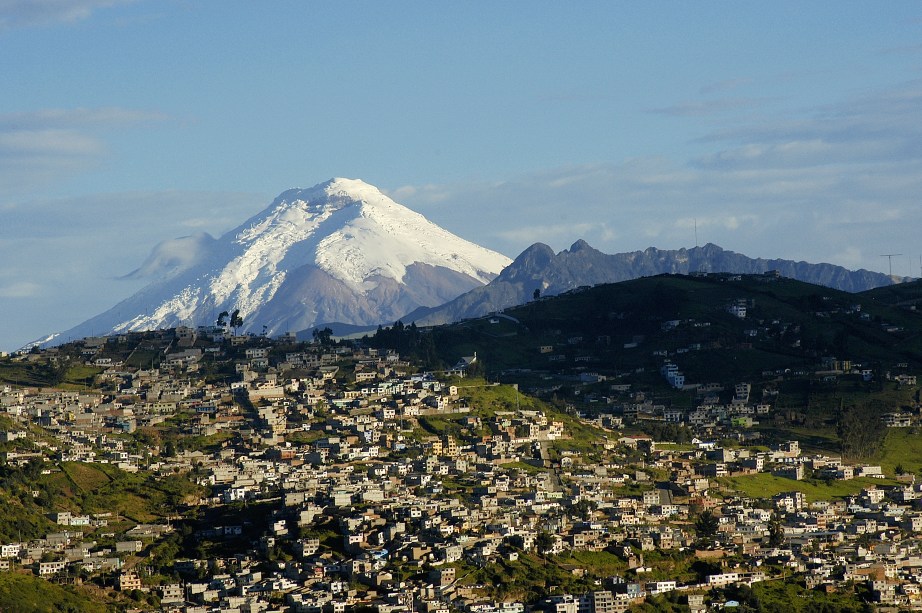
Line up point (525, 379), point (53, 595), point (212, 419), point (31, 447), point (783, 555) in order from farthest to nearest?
1. point (525, 379)
2. point (212, 419)
3. point (31, 447)
4. point (783, 555)
5. point (53, 595)

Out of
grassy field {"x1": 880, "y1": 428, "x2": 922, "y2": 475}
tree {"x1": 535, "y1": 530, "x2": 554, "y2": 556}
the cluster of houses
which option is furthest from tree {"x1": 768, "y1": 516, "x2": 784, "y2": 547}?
grassy field {"x1": 880, "y1": 428, "x2": 922, "y2": 475}

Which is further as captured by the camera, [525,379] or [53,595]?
[525,379]

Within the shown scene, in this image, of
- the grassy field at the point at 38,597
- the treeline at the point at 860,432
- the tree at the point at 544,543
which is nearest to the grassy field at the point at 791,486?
the treeline at the point at 860,432

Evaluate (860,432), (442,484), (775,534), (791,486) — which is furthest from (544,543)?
(860,432)

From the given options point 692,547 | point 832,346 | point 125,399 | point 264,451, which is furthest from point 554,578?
point 832,346

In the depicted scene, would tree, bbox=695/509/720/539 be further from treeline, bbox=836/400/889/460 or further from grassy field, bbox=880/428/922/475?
treeline, bbox=836/400/889/460

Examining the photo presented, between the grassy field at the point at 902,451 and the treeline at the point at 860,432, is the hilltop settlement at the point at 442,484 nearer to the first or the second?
the treeline at the point at 860,432

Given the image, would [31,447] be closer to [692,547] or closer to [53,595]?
[53,595]
